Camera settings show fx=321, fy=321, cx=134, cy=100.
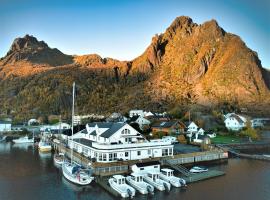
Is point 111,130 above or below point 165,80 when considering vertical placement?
below

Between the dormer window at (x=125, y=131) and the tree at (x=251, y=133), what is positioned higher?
the dormer window at (x=125, y=131)

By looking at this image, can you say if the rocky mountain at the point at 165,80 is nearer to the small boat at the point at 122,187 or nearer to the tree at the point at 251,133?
the tree at the point at 251,133

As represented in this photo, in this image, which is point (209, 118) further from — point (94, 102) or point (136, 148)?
point (94, 102)

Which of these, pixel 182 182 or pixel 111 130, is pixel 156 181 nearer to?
pixel 182 182

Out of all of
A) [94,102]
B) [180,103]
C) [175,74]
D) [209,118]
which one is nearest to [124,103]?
[94,102]

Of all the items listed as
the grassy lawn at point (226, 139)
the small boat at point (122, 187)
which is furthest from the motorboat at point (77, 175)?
the grassy lawn at point (226, 139)

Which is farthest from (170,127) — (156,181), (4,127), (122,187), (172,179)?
(4,127)
